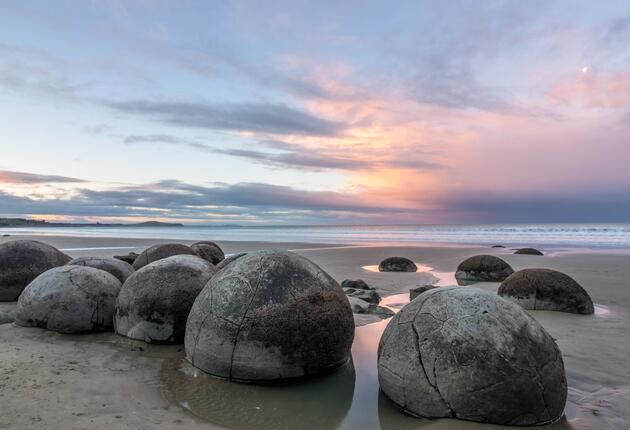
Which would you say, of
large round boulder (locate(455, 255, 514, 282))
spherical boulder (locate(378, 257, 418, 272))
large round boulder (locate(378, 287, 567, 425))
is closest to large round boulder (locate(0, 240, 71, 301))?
large round boulder (locate(378, 287, 567, 425))

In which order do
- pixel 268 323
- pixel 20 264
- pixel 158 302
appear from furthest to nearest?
pixel 20 264 < pixel 158 302 < pixel 268 323

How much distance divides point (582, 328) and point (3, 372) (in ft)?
28.1

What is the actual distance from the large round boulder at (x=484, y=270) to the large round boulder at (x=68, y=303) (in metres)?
10.6

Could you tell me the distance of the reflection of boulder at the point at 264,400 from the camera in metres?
4.28

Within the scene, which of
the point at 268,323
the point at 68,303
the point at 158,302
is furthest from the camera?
the point at 68,303

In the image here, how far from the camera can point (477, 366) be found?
4.06 metres

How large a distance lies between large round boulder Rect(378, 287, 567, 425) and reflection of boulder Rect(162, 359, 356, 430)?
0.70 meters

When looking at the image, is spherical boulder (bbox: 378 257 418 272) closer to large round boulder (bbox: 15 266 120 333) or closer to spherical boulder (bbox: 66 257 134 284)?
spherical boulder (bbox: 66 257 134 284)

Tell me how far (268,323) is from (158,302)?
7.58 ft

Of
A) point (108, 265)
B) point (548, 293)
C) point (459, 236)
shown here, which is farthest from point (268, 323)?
point (459, 236)

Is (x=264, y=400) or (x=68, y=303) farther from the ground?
(x=68, y=303)

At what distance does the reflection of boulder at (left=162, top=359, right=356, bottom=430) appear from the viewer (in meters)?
4.28

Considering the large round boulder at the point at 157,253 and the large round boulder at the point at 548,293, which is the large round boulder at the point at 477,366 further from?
the large round boulder at the point at 157,253

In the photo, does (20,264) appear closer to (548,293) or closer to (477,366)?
(477,366)
